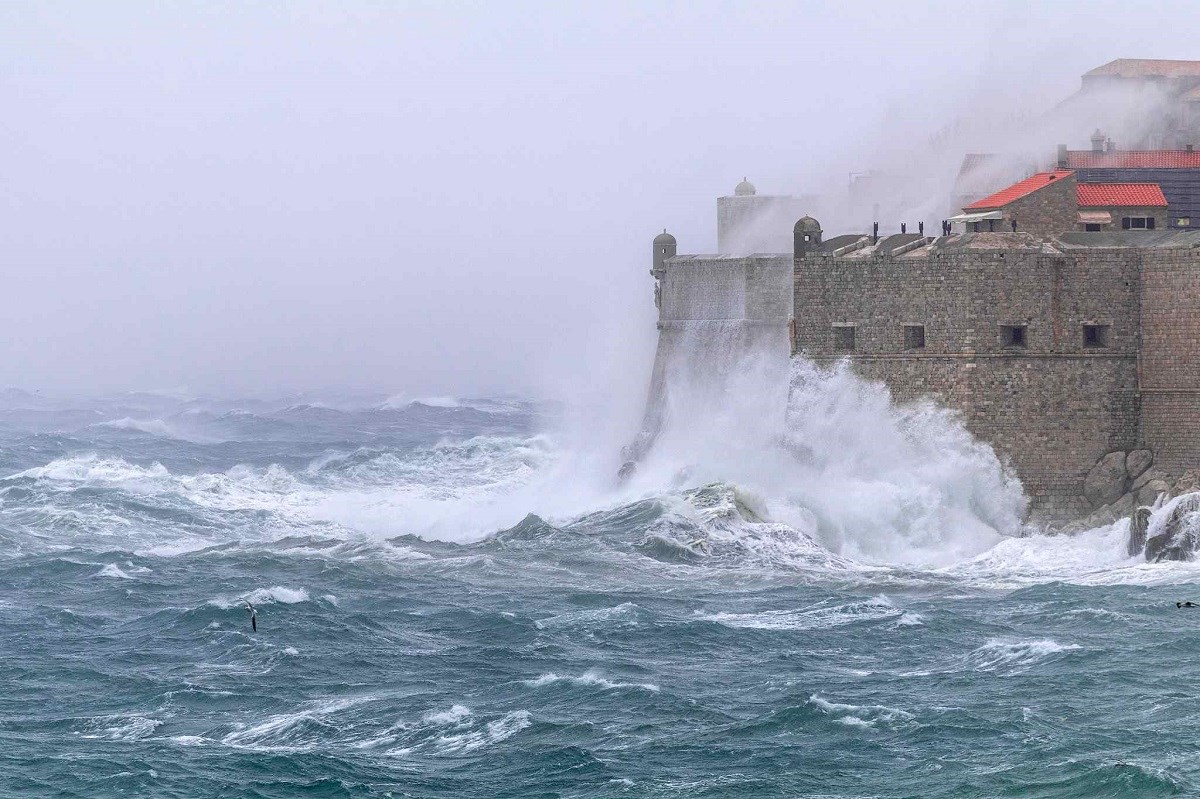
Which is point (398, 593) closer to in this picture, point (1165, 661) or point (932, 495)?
point (932, 495)

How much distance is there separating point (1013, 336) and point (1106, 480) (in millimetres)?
2990

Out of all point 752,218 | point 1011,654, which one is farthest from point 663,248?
point 1011,654

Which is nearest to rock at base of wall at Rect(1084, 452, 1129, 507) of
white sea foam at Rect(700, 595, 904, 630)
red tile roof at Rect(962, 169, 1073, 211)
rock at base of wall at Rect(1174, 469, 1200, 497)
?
rock at base of wall at Rect(1174, 469, 1200, 497)

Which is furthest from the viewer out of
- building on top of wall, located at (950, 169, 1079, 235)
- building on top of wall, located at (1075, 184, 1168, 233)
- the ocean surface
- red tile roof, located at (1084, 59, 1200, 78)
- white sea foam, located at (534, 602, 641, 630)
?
red tile roof, located at (1084, 59, 1200, 78)

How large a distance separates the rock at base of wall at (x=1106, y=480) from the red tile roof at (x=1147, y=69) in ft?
70.2

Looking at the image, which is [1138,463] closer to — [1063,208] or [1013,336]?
[1013,336]

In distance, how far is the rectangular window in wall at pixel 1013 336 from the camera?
32.5 m

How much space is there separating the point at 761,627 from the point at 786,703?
13.9ft

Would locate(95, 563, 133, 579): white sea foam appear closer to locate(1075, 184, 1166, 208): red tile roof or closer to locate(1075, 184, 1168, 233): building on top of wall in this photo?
locate(1075, 184, 1168, 233): building on top of wall

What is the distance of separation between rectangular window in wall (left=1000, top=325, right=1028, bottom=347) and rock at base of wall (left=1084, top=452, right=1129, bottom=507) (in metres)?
2.49

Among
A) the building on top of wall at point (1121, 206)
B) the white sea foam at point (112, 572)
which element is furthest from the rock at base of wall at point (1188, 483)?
the white sea foam at point (112, 572)

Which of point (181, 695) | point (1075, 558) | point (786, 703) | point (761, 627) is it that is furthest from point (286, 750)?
point (1075, 558)

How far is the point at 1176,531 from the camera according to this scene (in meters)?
29.7

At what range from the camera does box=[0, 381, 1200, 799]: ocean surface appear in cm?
1950
